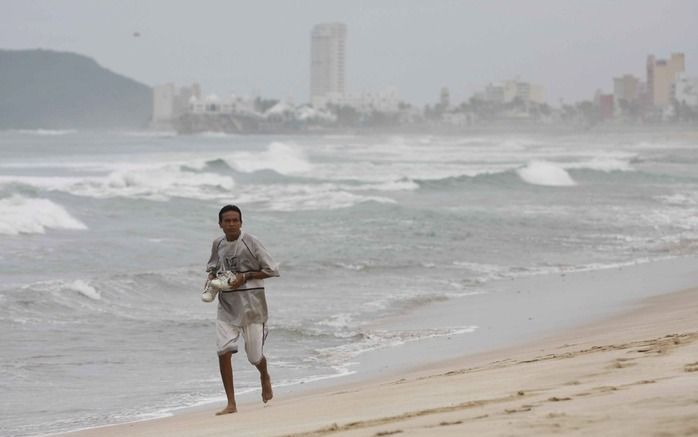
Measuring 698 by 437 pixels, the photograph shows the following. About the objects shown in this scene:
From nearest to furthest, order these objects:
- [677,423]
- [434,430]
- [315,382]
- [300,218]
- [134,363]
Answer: [677,423] < [434,430] < [315,382] < [134,363] < [300,218]

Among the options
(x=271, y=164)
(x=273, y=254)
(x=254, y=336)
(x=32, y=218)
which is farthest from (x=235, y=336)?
(x=271, y=164)

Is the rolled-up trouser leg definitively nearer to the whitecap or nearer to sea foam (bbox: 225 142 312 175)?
the whitecap

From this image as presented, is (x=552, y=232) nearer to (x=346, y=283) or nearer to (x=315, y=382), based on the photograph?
(x=346, y=283)

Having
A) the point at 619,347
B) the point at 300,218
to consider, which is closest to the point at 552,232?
the point at 300,218

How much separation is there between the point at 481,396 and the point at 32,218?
18830 millimetres

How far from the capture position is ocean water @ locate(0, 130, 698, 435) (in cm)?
958

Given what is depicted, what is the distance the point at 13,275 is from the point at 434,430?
Answer: 12.0 metres

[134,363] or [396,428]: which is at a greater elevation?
[396,428]

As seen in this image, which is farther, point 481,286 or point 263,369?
point 481,286

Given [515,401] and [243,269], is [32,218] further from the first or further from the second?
[515,401]

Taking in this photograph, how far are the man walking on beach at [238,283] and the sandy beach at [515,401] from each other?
40 cm

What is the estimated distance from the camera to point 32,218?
2369cm

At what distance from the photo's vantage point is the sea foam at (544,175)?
44281 millimetres

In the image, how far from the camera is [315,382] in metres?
9.09
